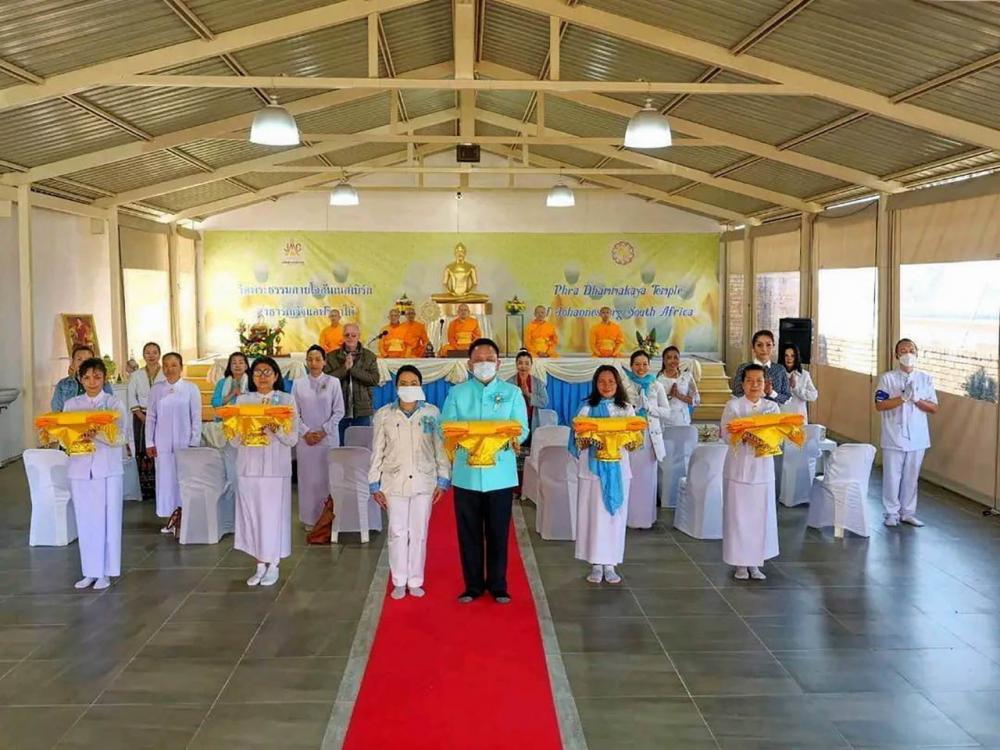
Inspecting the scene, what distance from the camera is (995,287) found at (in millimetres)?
8461

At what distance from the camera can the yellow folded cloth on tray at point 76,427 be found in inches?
223

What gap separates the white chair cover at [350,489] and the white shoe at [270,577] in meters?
1.01

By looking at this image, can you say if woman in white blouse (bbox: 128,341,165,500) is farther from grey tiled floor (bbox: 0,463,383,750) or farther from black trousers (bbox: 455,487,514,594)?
black trousers (bbox: 455,487,514,594)

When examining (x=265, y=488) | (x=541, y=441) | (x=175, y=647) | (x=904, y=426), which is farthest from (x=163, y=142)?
(x=904, y=426)

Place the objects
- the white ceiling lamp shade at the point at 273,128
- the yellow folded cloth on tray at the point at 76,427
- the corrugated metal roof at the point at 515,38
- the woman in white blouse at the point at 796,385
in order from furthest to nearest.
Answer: the corrugated metal roof at the point at 515,38, the woman in white blouse at the point at 796,385, the white ceiling lamp shade at the point at 273,128, the yellow folded cloth on tray at the point at 76,427

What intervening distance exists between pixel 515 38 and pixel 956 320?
18.2 feet

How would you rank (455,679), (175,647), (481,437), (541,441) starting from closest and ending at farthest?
1. (455,679)
2. (175,647)
3. (481,437)
4. (541,441)

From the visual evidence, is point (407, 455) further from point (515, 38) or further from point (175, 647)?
point (515, 38)

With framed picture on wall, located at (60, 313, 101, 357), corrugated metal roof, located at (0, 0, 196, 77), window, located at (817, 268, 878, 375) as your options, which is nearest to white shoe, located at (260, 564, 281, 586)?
corrugated metal roof, located at (0, 0, 196, 77)

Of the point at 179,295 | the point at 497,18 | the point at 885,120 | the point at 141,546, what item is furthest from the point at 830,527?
the point at 179,295

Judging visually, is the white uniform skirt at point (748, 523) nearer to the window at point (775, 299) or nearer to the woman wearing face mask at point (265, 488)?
the woman wearing face mask at point (265, 488)

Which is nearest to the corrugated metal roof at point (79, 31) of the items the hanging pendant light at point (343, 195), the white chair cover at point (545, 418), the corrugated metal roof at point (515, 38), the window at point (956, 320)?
the corrugated metal roof at point (515, 38)

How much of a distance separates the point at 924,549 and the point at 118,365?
1072cm

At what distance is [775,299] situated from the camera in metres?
15.1
